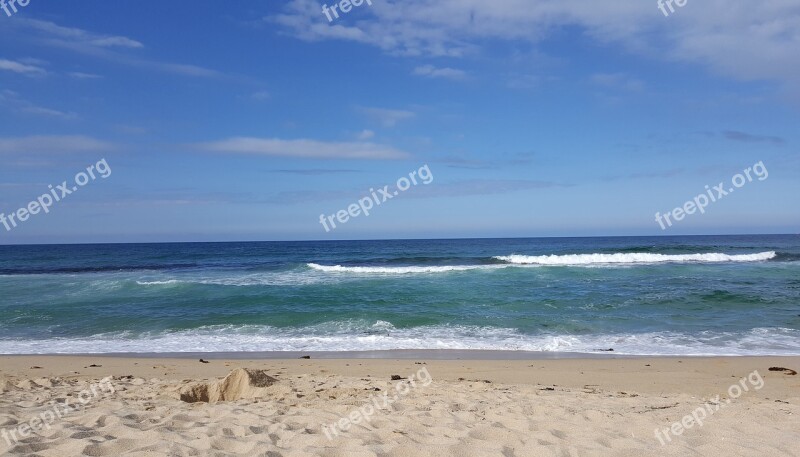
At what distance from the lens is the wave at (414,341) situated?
1043cm

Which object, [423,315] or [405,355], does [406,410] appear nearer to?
[405,355]

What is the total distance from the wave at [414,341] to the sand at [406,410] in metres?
1.87

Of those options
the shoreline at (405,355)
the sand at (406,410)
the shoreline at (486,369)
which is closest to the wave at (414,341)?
the shoreline at (405,355)

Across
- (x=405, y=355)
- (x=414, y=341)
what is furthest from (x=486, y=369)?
(x=414, y=341)

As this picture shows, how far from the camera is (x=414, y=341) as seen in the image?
11297 mm

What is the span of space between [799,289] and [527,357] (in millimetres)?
14583

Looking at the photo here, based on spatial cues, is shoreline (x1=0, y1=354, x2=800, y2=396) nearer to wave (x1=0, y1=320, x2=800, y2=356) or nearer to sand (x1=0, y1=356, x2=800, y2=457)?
sand (x1=0, y1=356, x2=800, y2=457)

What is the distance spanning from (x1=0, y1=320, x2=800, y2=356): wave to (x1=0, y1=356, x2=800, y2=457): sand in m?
1.87

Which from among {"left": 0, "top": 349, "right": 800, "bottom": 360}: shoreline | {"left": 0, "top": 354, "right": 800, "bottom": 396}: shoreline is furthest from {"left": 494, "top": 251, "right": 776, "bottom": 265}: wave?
{"left": 0, "top": 354, "right": 800, "bottom": 396}: shoreline

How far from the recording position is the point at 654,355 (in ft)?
31.8

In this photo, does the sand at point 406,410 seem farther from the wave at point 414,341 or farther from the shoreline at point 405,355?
the wave at point 414,341

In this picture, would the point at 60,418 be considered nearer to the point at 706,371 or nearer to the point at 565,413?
the point at 565,413

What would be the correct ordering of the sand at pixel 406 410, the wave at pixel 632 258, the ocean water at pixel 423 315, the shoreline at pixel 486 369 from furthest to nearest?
the wave at pixel 632 258 < the ocean water at pixel 423 315 < the shoreline at pixel 486 369 < the sand at pixel 406 410

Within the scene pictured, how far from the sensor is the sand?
13.4 feet
